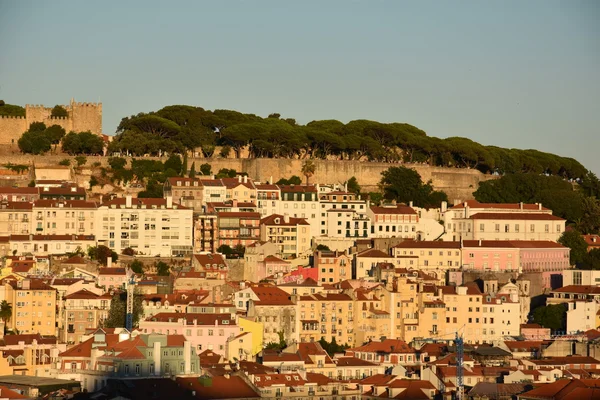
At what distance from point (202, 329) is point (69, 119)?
88.9ft

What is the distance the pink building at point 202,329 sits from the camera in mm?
45781

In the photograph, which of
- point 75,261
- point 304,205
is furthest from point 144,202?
point 304,205

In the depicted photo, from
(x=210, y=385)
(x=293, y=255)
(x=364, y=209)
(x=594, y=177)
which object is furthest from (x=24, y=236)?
(x=594, y=177)

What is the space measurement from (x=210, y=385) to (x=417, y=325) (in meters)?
12.4

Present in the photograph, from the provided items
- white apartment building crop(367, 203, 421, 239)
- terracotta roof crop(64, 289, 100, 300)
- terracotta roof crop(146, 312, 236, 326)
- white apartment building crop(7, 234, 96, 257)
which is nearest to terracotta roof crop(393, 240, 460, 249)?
white apartment building crop(367, 203, 421, 239)

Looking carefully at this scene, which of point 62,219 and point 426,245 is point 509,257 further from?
point 62,219

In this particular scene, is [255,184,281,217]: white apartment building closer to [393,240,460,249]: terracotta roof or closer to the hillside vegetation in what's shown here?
[393,240,460,249]: terracotta roof

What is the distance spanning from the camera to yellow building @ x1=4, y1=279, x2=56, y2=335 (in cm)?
4762

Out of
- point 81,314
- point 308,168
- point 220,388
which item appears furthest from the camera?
point 308,168

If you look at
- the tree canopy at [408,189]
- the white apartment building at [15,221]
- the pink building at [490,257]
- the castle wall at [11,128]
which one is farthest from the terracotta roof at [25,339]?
the castle wall at [11,128]

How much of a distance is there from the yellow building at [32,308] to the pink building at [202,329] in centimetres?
328

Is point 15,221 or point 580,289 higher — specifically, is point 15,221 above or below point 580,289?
above

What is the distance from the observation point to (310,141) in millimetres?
71188

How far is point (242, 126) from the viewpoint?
71062 mm
